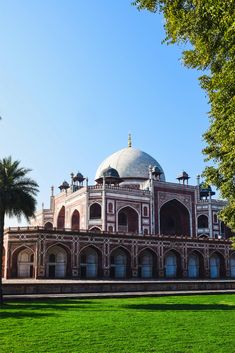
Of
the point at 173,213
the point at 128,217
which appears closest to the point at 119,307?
the point at 128,217

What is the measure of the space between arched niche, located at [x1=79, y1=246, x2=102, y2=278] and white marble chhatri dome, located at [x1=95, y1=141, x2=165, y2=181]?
18.6 meters

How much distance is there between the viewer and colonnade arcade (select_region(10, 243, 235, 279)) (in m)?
40.0

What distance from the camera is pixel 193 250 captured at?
47625mm

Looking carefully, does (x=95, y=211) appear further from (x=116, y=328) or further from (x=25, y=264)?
(x=116, y=328)

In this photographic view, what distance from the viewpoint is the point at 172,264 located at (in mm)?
46719

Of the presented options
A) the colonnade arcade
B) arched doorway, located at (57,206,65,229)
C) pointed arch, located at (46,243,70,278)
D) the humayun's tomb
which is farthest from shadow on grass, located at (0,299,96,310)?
arched doorway, located at (57,206,65,229)

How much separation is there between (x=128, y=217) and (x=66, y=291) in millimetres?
29370

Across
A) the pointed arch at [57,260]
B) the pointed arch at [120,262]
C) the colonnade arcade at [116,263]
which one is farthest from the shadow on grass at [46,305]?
the pointed arch at [120,262]

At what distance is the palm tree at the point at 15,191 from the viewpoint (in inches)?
877

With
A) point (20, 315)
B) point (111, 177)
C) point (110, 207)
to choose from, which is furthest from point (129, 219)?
point (20, 315)

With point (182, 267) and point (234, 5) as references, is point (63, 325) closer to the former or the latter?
point (234, 5)

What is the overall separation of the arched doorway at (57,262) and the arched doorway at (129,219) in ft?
42.9

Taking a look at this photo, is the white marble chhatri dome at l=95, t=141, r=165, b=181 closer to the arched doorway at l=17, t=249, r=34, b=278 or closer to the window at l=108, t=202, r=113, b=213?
the window at l=108, t=202, r=113, b=213

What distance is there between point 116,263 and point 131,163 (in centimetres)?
2227
